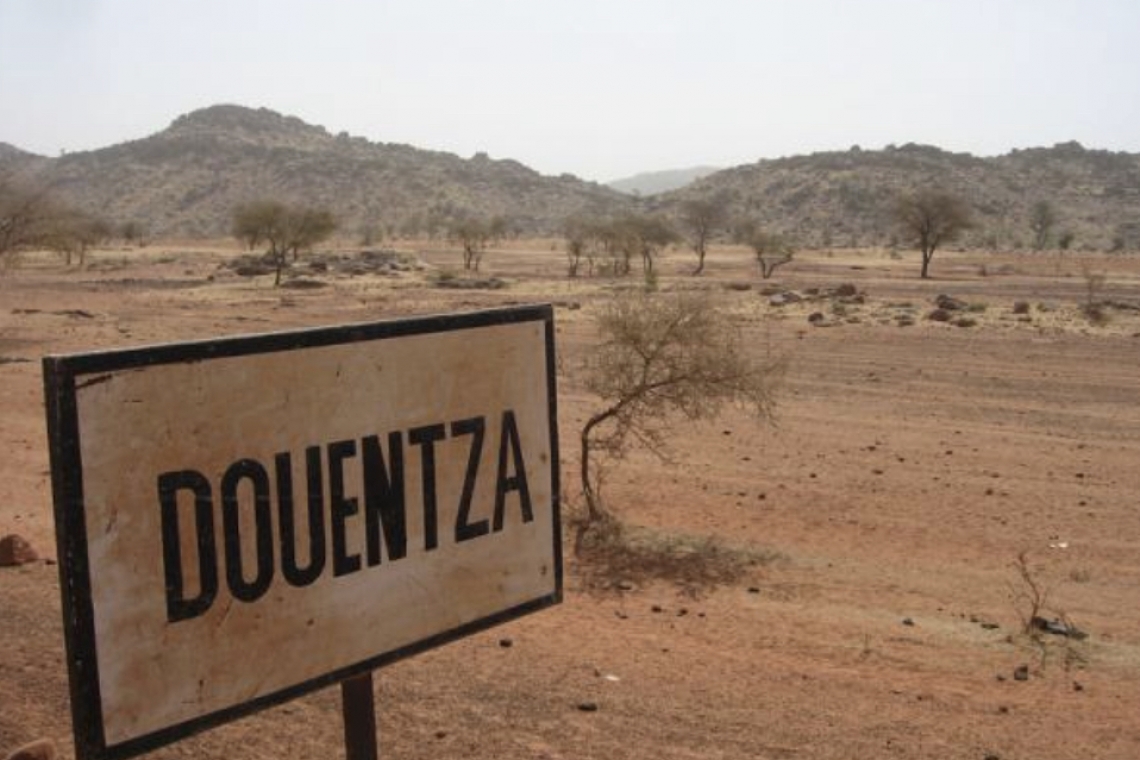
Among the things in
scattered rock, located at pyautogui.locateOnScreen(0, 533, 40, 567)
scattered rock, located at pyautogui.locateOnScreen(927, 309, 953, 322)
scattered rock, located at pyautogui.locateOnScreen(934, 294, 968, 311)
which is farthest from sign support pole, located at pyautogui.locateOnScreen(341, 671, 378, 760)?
scattered rock, located at pyautogui.locateOnScreen(934, 294, 968, 311)

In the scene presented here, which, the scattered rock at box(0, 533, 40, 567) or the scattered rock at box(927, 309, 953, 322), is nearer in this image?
the scattered rock at box(0, 533, 40, 567)

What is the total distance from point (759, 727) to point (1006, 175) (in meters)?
112

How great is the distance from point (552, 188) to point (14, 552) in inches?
5123

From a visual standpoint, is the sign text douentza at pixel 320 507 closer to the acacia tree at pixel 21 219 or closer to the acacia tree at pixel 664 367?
the acacia tree at pixel 664 367

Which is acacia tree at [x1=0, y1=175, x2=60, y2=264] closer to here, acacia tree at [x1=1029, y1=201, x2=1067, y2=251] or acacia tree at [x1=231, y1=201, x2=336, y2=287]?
acacia tree at [x1=231, y1=201, x2=336, y2=287]

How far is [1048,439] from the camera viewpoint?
16469 millimetres

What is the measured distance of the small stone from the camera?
4668 mm

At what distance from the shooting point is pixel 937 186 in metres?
96.8

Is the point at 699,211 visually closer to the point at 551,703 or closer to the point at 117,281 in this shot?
the point at 117,281

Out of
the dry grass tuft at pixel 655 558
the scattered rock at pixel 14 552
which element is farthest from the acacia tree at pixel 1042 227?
the scattered rock at pixel 14 552

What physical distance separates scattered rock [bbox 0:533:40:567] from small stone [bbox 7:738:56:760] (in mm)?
4539

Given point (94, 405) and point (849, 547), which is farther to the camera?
point (849, 547)

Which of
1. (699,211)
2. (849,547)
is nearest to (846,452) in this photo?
(849,547)

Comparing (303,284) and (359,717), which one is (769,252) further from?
(359,717)
